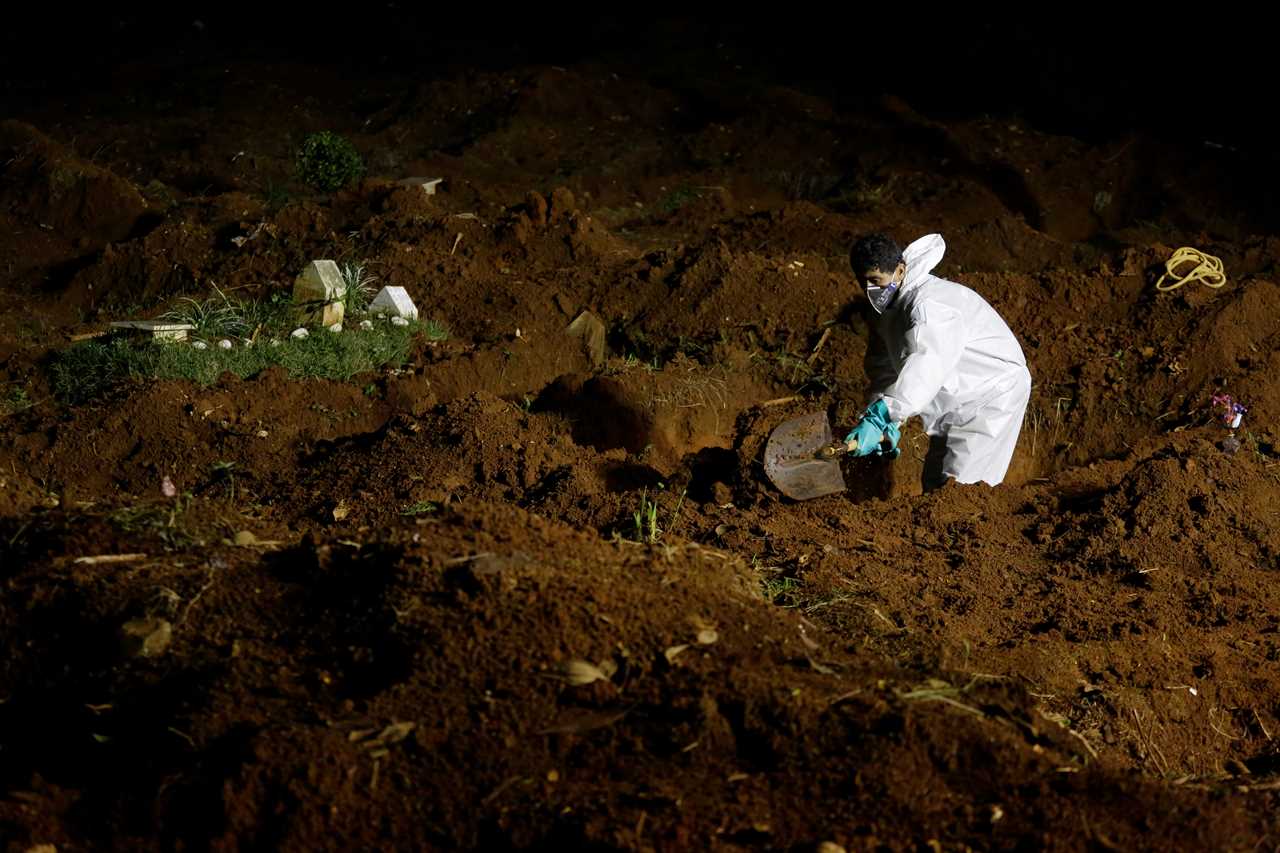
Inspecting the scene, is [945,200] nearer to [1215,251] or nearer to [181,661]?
[1215,251]

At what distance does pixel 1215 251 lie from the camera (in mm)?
8922

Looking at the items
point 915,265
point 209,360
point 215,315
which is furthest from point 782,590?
point 215,315

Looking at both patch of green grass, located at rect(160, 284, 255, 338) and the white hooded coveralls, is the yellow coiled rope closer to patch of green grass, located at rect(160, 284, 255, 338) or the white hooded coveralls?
the white hooded coveralls

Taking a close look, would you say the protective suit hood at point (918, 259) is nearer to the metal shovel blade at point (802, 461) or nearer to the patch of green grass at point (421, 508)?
the metal shovel blade at point (802, 461)

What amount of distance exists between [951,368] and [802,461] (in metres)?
0.73

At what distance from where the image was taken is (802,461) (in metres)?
5.23

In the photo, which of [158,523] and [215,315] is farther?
[215,315]

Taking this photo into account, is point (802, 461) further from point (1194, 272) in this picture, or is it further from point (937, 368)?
point (1194, 272)

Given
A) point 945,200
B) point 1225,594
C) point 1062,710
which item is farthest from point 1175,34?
point 1062,710

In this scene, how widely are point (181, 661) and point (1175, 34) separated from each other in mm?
14373

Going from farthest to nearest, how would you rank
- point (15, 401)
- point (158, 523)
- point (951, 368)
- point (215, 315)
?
point (215, 315) < point (15, 401) < point (951, 368) < point (158, 523)

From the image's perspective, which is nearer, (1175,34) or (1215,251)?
(1215,251)

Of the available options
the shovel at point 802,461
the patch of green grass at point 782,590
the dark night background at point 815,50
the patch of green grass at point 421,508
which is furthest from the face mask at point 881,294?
the dark night background at point 815,50

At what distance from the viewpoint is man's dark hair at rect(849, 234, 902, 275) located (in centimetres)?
515
